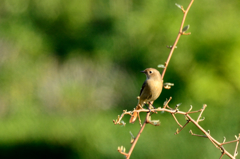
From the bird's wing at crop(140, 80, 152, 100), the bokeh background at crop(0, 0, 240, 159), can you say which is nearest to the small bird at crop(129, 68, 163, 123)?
the bird's wing at crop(140, 80, 152, 100)

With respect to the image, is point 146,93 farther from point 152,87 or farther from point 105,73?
point 105,73

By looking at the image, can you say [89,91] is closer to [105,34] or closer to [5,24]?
[105,34]

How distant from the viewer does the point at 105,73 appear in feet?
15.1

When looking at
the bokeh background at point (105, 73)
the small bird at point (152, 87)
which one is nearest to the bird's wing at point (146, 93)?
the small bird at point (152, 87)

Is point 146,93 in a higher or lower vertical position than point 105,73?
higher

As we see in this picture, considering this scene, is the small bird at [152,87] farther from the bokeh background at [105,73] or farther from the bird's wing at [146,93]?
the bokeh background at [105,73]

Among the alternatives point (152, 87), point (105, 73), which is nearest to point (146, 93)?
point (152, 87)

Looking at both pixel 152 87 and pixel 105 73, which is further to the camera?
pixel 105 73

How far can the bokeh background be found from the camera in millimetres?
3600

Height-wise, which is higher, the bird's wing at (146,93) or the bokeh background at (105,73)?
the bird's wing at (146,93)

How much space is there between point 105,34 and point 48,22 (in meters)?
0.94

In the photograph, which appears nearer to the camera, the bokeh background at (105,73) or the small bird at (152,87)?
the small bird at (152,87)

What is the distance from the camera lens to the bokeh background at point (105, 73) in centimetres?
360

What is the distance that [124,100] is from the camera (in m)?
4.40
